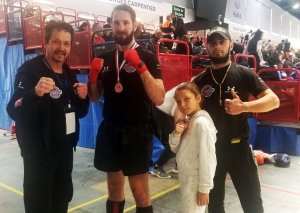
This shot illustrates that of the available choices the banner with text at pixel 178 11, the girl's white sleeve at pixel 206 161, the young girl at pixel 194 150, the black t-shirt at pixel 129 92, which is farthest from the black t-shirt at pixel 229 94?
the banner with text at pixel 178 11

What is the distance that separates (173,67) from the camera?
17.2ft

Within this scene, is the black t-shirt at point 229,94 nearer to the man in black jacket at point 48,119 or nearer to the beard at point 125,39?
the beard at point 125,39

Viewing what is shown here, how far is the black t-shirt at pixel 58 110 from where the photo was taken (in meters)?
2.02

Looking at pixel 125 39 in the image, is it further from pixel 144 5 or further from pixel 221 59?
pixel 144 5

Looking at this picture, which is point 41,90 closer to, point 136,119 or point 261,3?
point 136,119

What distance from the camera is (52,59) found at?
2.07 meters

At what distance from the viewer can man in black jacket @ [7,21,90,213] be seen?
194 cm

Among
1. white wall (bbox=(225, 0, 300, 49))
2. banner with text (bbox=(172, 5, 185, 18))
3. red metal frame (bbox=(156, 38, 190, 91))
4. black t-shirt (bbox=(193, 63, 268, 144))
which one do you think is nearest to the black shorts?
black t-shirt (bbox=(193, 63, 268, 144))

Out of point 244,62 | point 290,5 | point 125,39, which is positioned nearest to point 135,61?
point 125,39

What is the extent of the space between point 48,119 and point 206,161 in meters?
1.10

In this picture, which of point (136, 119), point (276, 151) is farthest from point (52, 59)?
point (276, 151)

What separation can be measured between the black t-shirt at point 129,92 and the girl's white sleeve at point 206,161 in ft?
1.59

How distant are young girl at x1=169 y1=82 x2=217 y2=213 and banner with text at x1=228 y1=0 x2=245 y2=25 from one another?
18.9 meters

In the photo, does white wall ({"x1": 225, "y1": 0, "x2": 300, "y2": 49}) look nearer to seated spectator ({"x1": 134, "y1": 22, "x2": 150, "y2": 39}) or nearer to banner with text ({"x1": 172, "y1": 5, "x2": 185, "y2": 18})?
banner with text ({"x1": 172, "y1": 5, "x2": 185, "y2": 18})
